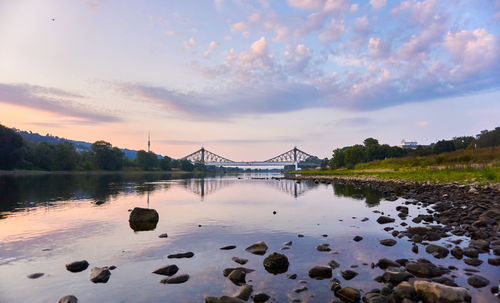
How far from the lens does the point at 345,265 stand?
8.47 metres

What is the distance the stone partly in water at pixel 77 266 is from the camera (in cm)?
845

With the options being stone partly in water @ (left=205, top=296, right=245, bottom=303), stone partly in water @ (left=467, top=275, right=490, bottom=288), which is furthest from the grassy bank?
stone partly in water @ (left=205, top=296, right=245, bottom=303)

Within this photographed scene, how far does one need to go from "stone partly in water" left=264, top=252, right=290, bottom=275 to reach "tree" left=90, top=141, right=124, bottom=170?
144 meters

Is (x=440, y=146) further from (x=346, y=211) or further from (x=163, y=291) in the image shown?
(x=163, y=291)

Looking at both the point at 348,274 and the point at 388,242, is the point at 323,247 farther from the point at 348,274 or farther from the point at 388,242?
the point at 348,274

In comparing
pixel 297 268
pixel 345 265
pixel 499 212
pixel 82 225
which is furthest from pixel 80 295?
pixel 499 212

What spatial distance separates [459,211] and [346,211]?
21.3 ft

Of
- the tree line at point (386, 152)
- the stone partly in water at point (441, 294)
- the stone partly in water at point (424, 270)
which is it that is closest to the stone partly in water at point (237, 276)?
the stone partly in water at point (441, 294)

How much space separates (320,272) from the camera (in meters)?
7.70

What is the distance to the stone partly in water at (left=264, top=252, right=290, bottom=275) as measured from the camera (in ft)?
26.9

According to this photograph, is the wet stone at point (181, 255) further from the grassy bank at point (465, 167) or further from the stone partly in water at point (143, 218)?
the grassy bank at point (465, 167)

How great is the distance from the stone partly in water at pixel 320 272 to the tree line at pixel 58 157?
104 metres

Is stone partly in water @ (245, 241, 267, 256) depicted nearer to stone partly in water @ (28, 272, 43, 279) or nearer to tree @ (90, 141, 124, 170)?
stone partly in water @ (28, 272, 43, 279)

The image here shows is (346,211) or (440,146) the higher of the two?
(440,146)
